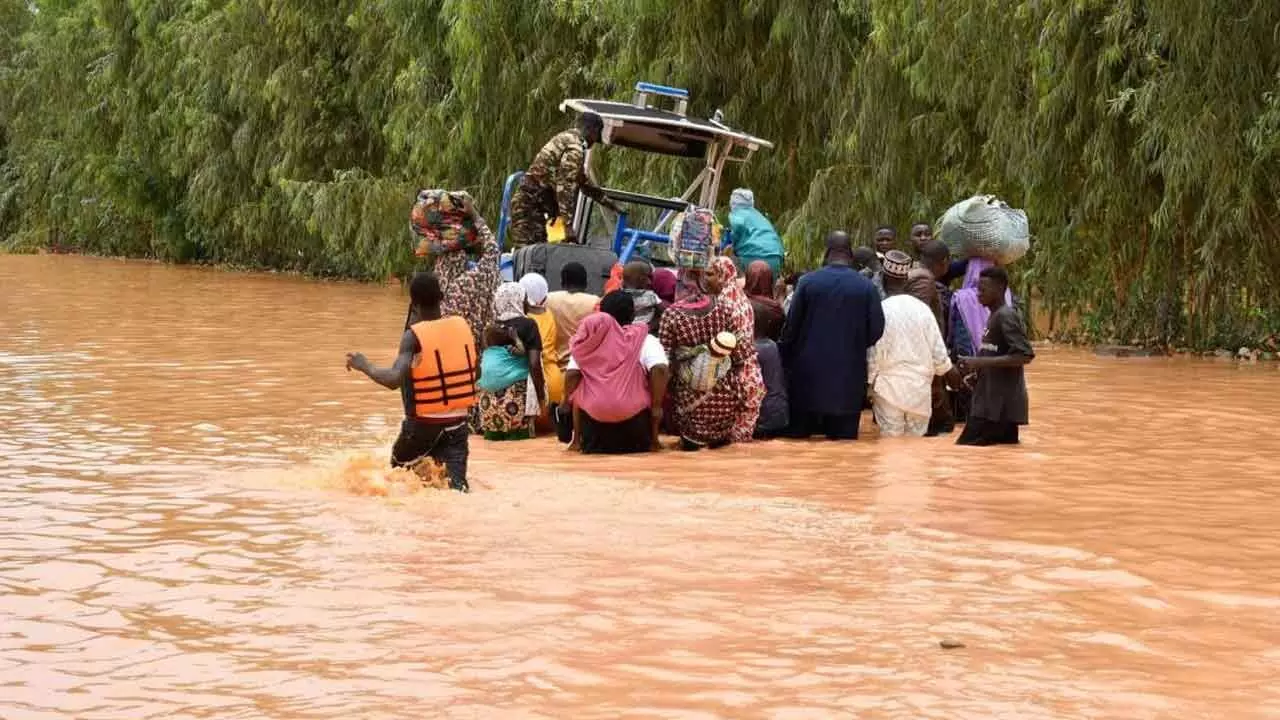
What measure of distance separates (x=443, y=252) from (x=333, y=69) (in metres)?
25.2

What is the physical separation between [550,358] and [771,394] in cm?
160

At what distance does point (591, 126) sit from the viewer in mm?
14977

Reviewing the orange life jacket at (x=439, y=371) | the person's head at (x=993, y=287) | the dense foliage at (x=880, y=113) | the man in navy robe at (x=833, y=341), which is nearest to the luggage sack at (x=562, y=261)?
the man in navy robe at (x=833, y=341)

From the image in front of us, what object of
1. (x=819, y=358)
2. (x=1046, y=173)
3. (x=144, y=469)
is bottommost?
(x=144, y=469)

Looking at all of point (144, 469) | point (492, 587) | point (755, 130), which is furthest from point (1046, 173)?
point (492, 587)

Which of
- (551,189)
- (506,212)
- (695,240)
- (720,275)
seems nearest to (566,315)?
(695,240)

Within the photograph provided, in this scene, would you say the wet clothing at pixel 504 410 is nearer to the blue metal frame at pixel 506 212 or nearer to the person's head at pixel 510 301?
the person's head at pixel 510 301

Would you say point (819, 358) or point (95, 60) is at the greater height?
point (95, 60)

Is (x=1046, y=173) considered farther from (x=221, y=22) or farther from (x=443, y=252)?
(x=221, y=22)

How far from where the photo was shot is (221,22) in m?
40.7

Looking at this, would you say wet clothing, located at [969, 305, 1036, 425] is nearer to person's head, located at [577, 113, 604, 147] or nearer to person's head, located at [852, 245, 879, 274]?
person's head, located at [852, 245, 879, 274]

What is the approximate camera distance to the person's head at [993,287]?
504 inches

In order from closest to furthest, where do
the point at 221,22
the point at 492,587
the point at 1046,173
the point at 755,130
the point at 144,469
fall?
the point at 492,587 → the point at 144,469 → the point at 1046,173 → the point at 755,130 → the point at 221,22

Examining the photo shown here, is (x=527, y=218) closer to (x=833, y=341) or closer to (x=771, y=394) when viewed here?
(x=771, y=394)
